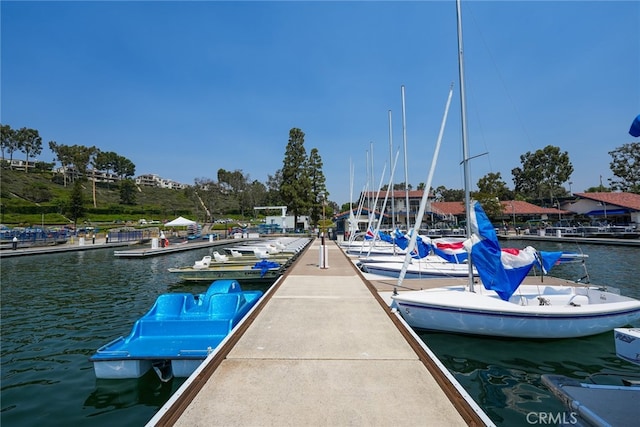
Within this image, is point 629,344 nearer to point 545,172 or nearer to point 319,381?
point 319,381

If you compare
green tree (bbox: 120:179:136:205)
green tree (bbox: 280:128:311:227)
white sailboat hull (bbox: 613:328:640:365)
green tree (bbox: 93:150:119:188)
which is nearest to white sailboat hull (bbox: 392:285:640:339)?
white sailboat hull (bbox: 613:328:640:365)

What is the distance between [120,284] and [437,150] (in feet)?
52.7

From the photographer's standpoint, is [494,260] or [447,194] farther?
[447,194]

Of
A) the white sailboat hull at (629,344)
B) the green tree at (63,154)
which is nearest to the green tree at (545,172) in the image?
the white sailboat hull at (629,344)

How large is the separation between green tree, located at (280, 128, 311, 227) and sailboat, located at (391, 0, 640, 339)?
5032 centimetres

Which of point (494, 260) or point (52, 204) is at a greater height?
point (52, 204)

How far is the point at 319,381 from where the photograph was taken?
4.16 m

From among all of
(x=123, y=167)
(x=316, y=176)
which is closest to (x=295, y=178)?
(x=316, y=176)

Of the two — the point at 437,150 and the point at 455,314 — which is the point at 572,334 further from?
the point at 437,150

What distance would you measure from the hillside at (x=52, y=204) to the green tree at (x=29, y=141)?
9.71 meters

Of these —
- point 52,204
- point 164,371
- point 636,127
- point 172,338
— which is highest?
point 52,204

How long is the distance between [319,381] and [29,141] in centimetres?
13714

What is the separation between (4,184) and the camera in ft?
243

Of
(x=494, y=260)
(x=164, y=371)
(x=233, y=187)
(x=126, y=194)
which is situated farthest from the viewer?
(x=233, y=187)
